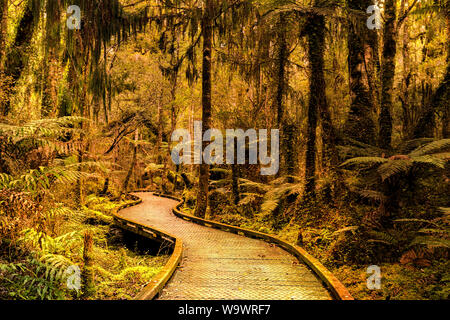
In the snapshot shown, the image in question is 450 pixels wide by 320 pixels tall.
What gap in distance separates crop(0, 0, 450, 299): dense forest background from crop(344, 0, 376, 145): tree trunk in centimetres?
3

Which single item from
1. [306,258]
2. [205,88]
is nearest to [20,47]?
[205,88]

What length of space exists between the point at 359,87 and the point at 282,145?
355cm

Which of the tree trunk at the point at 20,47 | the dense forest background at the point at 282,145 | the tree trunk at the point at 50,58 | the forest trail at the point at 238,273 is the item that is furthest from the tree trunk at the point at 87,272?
the tree trunk at the point at 20,47

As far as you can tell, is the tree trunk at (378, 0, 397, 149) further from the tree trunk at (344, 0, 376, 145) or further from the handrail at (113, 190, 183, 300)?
the handrail at (113, 190, 183, 300)

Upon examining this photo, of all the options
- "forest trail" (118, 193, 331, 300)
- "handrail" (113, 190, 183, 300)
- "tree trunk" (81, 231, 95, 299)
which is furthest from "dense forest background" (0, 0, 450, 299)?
"forest trail" (118, 193, 331, 300)

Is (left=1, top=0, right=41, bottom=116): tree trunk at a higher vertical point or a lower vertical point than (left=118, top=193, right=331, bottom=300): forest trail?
higher

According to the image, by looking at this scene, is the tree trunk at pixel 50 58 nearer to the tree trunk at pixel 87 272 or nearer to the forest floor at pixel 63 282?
the forest floor at pixel 63 282

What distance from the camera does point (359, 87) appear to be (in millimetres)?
8445

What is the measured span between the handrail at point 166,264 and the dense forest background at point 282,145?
45 cm

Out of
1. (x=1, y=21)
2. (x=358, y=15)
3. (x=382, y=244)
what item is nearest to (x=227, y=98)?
(x=358, y=15)

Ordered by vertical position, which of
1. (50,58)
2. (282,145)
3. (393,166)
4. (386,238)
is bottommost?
(386,238)

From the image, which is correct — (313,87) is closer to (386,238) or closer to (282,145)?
(282,145)

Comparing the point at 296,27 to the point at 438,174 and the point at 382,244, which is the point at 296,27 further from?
the point at 382,244

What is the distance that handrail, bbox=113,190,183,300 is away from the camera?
4.20m
